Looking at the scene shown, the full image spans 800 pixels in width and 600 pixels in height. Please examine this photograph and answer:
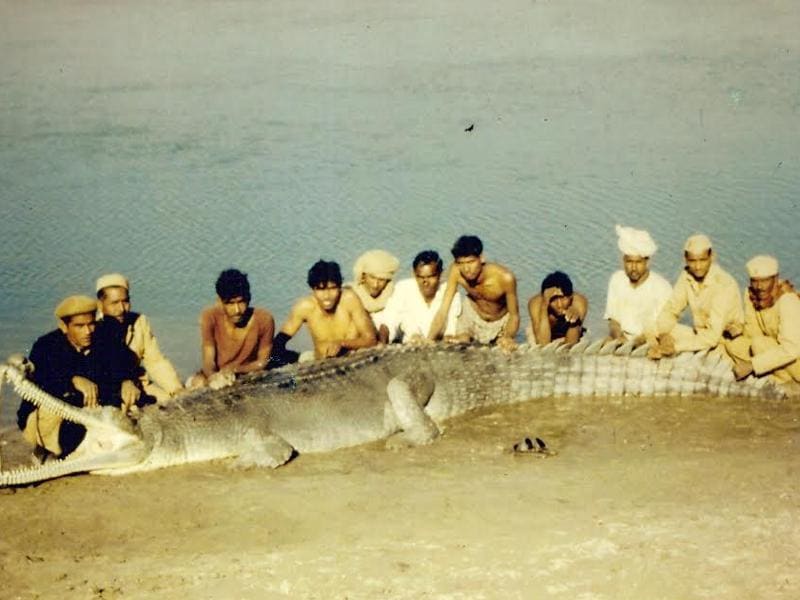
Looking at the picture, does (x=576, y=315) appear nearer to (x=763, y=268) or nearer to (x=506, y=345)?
(x=506, y=345)

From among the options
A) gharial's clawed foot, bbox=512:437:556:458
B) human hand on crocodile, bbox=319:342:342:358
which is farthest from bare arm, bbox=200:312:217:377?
gharial's clawed foot, bbox=512:437:556:458

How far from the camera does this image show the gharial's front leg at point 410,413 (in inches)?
255

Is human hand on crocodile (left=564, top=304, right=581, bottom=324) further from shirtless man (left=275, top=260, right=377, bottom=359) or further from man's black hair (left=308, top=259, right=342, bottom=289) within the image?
man's black hair (left=308, top=259, right=342, bottom=289)

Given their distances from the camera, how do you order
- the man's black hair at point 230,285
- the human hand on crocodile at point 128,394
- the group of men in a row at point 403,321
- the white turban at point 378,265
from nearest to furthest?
1. the group of men in a row at point 403,321
2. the human hand on crocodile at point 128,394
3. the man's black hair at point 230,285
4. the white turban at point 378,265

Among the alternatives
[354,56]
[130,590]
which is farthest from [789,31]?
[130,590]

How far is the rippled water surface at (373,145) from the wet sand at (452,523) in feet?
→ 13.5

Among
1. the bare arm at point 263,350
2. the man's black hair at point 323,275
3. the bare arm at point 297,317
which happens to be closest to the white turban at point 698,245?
the man's black hair at point 323,275

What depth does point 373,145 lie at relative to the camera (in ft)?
57.1

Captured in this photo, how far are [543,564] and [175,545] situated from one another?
195cm

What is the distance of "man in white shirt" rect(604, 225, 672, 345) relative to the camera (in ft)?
25.4

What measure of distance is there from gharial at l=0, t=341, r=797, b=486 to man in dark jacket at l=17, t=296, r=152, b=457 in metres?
0.50

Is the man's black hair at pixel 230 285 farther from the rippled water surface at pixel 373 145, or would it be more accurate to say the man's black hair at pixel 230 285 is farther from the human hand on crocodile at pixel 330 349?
the rippled water surface at pixel 373 145

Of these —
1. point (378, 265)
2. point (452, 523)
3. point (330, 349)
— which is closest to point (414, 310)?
point (378, 265)

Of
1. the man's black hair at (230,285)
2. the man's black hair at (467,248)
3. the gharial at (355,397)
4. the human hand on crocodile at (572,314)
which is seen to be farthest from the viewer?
the human hand on crocodile at (572,314)
